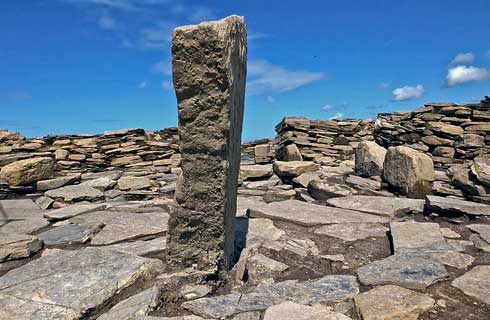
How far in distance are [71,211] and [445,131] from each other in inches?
348

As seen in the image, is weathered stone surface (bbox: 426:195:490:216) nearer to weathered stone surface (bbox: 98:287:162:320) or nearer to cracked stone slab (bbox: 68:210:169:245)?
cracked stone slab (bbox: 68:210:169:245)

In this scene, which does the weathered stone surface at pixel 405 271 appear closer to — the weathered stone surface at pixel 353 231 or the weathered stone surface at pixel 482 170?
the weathered stone surface at pixel 353 231

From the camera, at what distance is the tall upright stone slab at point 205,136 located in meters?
2.70

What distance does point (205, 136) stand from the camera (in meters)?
2.84

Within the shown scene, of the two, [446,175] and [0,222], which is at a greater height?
[446,175]

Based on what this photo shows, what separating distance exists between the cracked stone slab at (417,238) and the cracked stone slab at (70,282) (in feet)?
8.23

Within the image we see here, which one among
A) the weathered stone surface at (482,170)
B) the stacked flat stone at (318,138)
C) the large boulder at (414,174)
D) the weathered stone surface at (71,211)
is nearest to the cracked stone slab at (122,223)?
the weathered stone surface at (71,211)

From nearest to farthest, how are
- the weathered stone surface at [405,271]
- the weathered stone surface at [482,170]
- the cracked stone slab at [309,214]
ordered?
the weathered stone surface at [405,271], the cracked stone slab at [309,214], the weathered stone surface at [482,170]

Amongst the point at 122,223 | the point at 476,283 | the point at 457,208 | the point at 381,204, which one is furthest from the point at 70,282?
the point at 457,208

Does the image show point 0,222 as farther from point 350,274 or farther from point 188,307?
point 350,274

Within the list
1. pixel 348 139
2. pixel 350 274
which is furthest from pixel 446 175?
pixel 350 274

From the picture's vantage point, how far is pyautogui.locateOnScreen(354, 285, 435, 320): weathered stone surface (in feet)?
7.50

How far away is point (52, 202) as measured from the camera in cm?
622

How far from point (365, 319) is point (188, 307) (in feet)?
4.00
